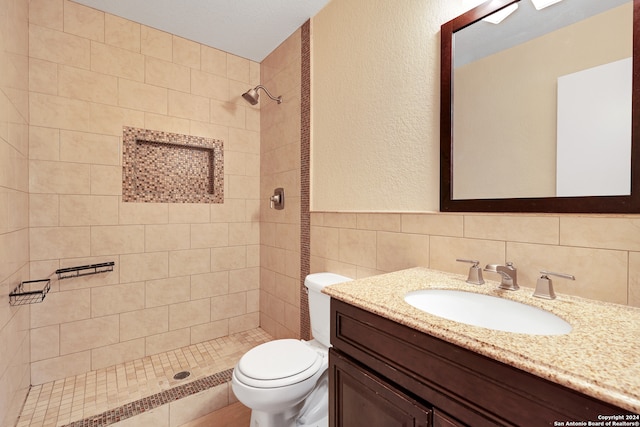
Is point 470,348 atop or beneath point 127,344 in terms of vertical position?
atop

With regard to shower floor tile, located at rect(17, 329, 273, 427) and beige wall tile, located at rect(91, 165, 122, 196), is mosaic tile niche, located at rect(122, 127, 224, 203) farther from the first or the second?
shower floor tile, located at rect(17, 329, 273, 427)

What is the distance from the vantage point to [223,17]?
2.03 m

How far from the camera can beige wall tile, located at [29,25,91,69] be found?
1.80 metres

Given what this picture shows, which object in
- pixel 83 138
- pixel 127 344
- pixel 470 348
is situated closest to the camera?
pixel 470 348

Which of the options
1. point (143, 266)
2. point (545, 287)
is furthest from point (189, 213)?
point (545, 287)

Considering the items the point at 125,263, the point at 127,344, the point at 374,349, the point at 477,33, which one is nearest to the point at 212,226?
the point at 125,263

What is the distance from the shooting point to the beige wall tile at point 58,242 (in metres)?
1.81

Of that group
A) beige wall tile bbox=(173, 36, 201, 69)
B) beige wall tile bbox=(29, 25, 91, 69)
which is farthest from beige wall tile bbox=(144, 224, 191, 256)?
beige wall tile bbox=(173, 36, 201, 69)

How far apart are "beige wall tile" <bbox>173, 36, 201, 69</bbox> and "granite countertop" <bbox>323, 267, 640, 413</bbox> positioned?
2.33m

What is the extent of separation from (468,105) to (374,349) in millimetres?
1025

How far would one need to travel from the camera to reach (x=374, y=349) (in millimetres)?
819

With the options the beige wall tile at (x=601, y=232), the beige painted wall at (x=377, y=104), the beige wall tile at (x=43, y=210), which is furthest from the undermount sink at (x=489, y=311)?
the beige wall tile at (x=43, y=210)

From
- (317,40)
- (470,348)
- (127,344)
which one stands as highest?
(317,40)

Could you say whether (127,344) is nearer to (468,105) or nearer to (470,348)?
(470,348)
